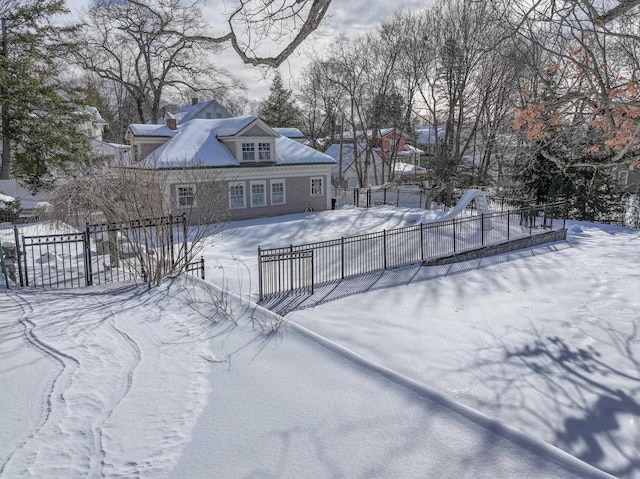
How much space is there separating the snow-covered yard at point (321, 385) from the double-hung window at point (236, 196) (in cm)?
1406

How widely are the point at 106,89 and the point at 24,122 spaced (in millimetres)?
32275

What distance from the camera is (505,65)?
2272cm

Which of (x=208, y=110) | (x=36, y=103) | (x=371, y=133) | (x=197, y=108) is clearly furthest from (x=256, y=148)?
(x=208, y=110)

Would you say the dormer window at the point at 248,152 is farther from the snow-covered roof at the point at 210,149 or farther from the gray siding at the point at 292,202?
the gray siding at the point at 292,202

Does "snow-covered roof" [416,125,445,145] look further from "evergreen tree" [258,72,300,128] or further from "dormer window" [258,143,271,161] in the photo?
"evergreen tree" [258,72,300,128]

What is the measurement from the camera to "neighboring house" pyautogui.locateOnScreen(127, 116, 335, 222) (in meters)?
23.8

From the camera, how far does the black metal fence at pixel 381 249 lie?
10.7 metres

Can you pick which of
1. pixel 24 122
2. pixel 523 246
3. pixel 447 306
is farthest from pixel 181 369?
pixel 24 122

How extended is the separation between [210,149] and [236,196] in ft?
9.07

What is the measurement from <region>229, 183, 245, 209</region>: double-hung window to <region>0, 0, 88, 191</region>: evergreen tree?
26.4 feet

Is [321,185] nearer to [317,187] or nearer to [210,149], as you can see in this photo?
[317,187]

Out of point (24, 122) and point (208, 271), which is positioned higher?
point (24, 122)

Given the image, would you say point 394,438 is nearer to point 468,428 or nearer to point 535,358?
point 468,428

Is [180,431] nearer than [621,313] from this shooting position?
Yes
